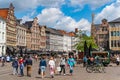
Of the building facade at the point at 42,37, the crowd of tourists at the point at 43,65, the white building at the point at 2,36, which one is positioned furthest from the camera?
the building facade at the point at 42,37

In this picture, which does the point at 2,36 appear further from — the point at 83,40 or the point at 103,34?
the point at 103,34

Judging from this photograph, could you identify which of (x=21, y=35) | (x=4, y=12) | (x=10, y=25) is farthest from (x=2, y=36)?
(x=21, y=35)

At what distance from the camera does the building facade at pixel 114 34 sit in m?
98.2

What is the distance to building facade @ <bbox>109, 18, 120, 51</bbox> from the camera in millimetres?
98188

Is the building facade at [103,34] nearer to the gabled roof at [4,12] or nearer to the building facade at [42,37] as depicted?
the building facade at [42,37]

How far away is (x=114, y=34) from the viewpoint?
9912 cm

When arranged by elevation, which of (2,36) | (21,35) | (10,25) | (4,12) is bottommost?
(2,36)

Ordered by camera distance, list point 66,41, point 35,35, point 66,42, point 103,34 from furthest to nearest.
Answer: point 66,41, point 66,42, point 35,35, point 103,34

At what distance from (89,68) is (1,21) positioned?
159ft

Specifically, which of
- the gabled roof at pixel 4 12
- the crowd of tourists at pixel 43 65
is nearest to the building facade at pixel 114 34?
the gabled roof at pixel 4 12

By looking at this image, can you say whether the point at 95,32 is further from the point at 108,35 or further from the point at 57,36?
the point at 57,36

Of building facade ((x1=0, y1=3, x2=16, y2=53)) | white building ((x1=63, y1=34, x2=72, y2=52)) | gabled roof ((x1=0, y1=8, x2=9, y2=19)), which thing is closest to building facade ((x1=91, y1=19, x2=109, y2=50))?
building facade ((x1=0, y1=3, x2=16, y2=53))

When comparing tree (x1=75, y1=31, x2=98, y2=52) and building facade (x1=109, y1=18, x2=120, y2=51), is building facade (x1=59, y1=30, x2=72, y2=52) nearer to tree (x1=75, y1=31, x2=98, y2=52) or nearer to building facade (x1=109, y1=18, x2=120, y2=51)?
building facade (x1=109, y1=18, x2=120, y2=51)

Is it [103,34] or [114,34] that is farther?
[103,34]
